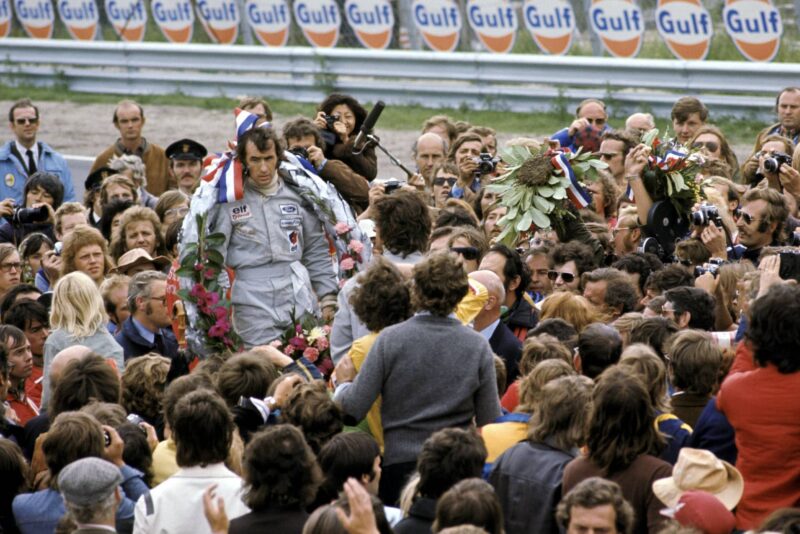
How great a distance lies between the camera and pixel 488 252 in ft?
30.0

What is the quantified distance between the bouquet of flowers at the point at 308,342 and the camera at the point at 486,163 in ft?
10.7

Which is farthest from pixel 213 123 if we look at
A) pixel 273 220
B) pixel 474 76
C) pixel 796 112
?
pixel 273 220

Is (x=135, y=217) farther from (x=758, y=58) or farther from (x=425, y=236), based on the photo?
(x=758, y=58)

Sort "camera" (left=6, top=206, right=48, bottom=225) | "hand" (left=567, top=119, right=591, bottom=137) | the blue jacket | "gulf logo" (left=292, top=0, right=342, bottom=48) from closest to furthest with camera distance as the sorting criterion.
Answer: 1. "camera" (left=6, top=206, right=48, bottom=225)
2. "hand" (left=567, top=119, right=591, bottom=137)
3. the blue jacket
4. "gulf logo" (left=292, top=0, right=342, bottom=48)

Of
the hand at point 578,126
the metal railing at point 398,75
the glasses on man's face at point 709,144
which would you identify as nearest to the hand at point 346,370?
the hand at point 578,126

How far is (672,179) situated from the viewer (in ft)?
33.8

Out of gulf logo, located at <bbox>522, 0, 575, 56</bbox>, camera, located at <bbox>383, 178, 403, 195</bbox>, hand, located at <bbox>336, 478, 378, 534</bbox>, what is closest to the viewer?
hand, located at <bbox>336, 478, 378, 534</bbox>

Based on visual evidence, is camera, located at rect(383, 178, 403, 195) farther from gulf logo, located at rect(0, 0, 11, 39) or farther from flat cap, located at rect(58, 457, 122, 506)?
gulf logo, located at rect(0, 0, 11, 39)

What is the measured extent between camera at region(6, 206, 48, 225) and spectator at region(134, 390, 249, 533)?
6334mm

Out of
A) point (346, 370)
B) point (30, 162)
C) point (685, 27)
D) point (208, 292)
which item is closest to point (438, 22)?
point (685, 27)

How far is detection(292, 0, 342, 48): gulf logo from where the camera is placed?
21281 mm

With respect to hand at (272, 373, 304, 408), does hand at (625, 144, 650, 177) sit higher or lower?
higher

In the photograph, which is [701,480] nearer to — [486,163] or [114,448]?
[114,448]

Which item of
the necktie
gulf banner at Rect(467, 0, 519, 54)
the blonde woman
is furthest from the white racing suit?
gulf banner at Rect(467, 0, 519, 54)
